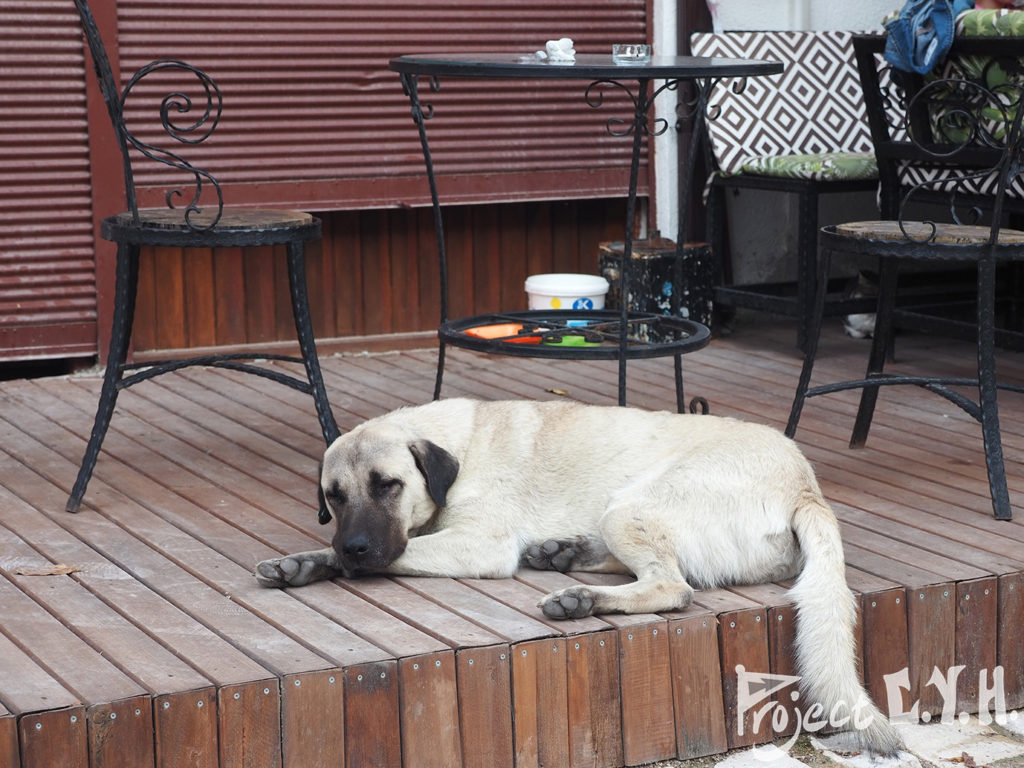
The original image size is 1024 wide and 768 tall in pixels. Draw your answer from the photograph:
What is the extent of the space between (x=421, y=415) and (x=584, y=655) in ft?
2.58

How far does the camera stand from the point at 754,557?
2.98 metres

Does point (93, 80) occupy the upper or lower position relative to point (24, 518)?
upper

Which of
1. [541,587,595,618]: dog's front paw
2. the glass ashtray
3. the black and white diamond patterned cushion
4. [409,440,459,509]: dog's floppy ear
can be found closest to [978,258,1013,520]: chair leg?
the glass ashtray

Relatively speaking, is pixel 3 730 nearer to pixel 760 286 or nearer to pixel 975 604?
pixel 975 604

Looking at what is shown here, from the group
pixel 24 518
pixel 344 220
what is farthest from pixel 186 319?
pixel 24 518

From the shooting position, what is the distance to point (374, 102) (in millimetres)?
5473

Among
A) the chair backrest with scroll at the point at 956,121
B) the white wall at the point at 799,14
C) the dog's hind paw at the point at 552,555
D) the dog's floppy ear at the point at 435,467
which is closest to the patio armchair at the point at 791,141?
the white wall at the point at 799,14

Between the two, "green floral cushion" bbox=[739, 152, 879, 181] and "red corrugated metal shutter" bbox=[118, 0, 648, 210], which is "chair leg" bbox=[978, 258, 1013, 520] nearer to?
"green floral cushion" bbox=[739, 152, 879, 181]

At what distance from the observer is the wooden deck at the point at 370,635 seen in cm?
247

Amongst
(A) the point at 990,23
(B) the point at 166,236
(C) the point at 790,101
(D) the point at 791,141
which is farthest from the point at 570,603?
(C) the point at 790,101

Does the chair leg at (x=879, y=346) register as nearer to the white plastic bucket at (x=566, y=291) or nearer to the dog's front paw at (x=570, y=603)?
the white plastic bucket at (x=566, y=291)

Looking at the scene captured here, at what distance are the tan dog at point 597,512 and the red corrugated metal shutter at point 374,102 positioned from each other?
2.40 m

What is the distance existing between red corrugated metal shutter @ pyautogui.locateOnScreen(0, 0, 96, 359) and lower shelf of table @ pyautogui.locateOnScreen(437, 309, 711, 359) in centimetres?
159

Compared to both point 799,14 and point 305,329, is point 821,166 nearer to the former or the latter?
point 799,14
